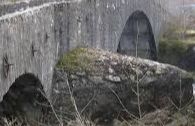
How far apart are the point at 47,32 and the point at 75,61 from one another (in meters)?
2.30

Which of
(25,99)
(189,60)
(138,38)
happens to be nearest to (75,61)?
(25,99)

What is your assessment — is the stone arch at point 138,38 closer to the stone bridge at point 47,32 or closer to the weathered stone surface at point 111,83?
the stone bridge at point 47,32

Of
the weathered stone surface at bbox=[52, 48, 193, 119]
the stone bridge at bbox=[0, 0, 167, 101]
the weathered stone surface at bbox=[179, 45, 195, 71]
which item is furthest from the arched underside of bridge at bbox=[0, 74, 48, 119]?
the weathered stone surface at bbox=[179, 45, 195, 71]

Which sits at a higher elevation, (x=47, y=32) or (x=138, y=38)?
(x=47, y=32)

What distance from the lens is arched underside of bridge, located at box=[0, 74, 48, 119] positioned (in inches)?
505

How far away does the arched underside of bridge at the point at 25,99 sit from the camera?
1283 centimetres

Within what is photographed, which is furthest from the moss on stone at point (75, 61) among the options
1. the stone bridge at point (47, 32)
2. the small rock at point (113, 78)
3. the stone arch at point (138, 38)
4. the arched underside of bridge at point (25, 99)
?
the stone arch at point (138, 38)

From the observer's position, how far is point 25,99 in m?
13.5

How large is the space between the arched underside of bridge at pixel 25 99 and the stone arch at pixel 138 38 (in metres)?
13.2

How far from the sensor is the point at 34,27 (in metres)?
12.0

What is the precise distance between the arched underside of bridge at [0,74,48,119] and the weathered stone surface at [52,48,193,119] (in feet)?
3.77

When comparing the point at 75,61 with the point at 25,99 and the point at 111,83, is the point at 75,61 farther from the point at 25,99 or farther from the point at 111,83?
the point at 25,99

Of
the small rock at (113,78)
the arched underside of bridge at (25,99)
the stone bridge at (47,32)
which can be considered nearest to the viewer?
the stone bridge at (47,32)

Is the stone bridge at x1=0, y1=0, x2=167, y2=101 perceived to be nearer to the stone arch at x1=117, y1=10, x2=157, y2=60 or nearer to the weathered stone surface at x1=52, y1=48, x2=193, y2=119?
the weathered stone surface at x1=52, y1=48, x2=193, y2=119
